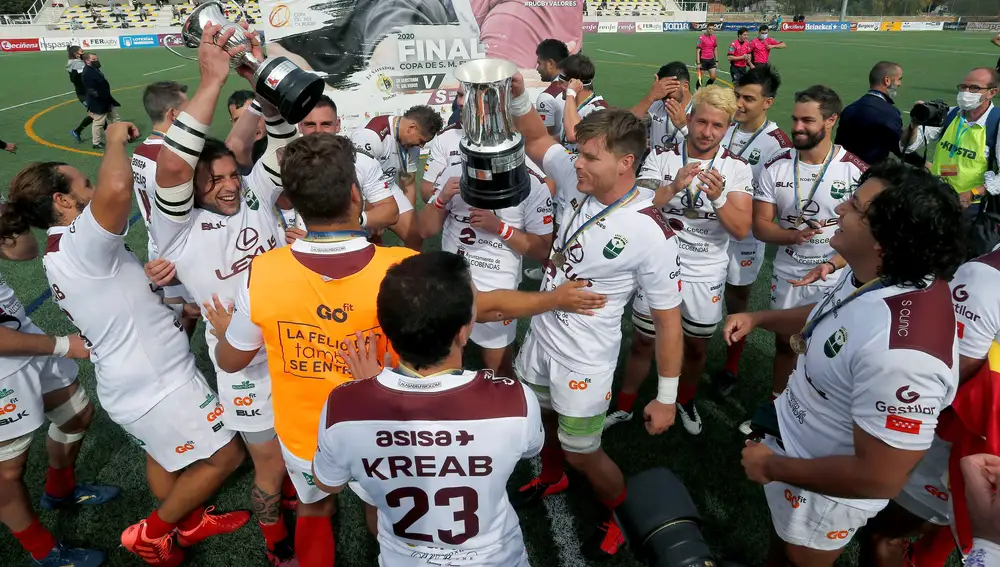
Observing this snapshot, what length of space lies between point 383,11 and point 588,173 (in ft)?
37.6

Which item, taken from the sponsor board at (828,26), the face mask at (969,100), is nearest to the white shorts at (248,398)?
the face mask at (969,100)

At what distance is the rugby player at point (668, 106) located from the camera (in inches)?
197

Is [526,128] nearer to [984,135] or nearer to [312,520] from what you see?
[312,520]

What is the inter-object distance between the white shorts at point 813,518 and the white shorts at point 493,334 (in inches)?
87.2

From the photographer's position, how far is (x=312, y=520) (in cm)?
303

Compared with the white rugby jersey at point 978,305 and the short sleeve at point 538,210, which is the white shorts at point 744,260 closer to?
the short sleeve at point 538,210

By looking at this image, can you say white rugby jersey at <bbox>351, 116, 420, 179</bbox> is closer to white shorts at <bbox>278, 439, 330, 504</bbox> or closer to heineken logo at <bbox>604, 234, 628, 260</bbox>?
heineken logo at <bbox>604, 234, 628, 260</bbox>

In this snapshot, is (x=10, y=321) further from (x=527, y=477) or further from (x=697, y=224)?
(x=697, y=224)

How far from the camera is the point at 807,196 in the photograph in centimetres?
446

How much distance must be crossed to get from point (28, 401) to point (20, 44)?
4374cm

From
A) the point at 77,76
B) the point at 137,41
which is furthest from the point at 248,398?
the point at 137,41

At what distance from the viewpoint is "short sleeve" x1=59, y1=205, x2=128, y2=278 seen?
2602 millimetres

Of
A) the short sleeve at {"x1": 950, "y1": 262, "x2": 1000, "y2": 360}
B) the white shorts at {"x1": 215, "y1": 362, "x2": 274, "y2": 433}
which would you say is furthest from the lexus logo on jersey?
the short sleeve at {"x1": 950, "y1": 262, "x2": 1000, "y2": 360}

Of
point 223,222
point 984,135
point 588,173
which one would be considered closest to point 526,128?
point 588,173
